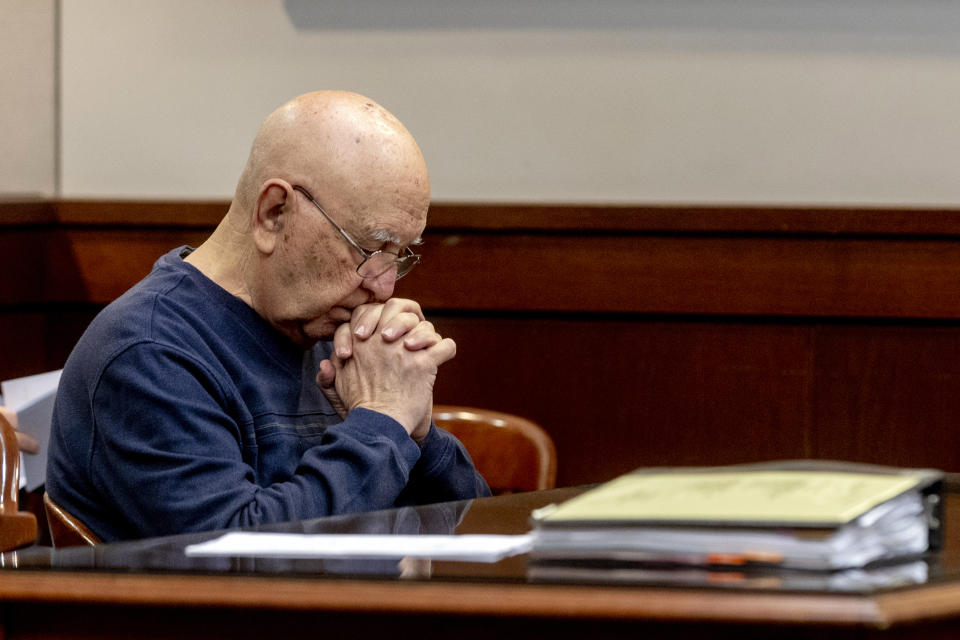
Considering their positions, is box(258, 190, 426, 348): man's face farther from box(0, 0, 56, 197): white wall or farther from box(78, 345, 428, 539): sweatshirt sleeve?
box(0, 0, 56, 197): white wall

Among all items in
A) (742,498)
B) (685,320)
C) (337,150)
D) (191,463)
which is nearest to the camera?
(742,498)

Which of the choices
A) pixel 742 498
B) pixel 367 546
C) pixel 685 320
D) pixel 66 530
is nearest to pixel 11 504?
pixel 66 530

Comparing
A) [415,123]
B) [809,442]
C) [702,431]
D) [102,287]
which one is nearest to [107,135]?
[102,287]

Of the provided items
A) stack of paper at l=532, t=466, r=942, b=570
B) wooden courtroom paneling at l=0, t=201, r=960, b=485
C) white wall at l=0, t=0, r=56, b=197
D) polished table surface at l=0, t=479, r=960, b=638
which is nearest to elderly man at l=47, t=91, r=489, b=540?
polished table surface at l=0, t=479, r=960, b=638

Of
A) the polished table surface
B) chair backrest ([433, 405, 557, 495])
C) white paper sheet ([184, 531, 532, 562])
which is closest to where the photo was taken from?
the polished table surface

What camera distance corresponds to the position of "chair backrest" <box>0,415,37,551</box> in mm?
1396

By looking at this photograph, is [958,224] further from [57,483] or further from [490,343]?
[57,483]

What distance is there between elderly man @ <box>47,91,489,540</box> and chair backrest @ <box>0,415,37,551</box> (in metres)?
0.06

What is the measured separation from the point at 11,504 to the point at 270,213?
0.48 metres

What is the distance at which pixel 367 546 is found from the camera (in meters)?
1.05

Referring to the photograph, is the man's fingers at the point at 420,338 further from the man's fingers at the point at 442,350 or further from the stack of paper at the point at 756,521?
the stack of paper at the point at 756,521

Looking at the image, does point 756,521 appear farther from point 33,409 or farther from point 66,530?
point 33,409

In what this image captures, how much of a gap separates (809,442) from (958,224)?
1.76ft

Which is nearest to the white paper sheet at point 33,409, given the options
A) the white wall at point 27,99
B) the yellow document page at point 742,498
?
the white wall at point 27,99
